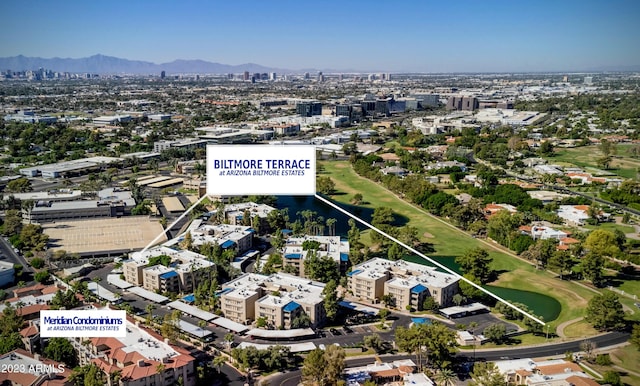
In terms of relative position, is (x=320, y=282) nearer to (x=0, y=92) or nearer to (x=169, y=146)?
(x=169, y=146)

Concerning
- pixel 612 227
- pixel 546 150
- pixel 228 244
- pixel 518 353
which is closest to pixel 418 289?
pixel 518 353

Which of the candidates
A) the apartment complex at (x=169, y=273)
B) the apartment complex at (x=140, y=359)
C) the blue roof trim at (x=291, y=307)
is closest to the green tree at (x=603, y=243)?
the blue roof trim at (x=291, y=307)

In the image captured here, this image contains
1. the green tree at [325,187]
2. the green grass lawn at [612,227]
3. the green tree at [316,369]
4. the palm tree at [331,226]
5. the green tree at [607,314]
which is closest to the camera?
the green tree at [316,369]

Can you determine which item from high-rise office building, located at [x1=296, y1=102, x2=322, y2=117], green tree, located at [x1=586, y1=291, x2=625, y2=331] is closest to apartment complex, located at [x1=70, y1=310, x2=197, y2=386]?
green tree, located at [x1=586, y1=291, x2=625, y2=331]

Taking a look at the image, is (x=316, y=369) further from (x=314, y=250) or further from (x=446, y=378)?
(x=314, y=250)

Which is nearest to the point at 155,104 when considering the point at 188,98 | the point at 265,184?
the point at 188,98

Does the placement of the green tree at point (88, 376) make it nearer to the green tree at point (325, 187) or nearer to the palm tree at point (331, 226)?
the palm tree at point (331, 226)
